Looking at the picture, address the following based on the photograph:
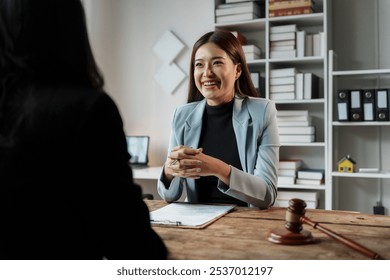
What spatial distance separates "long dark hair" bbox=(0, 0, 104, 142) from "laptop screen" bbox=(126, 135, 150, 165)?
2.86 m

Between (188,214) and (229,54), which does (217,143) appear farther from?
(188,214)

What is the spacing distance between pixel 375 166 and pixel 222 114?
1821mm

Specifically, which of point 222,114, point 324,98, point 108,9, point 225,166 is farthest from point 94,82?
point 108,9

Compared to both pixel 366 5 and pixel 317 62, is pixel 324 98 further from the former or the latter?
pixel 366 5

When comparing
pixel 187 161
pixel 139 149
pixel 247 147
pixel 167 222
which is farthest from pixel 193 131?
pixel 139 149

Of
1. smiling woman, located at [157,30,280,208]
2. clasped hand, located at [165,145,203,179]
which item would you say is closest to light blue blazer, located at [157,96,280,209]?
smiling woman, located at [157,30,280,208]

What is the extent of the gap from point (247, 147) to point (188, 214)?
46cm

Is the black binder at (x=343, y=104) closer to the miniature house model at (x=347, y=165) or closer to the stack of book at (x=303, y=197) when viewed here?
the miniature house model at (x=347, y=165)

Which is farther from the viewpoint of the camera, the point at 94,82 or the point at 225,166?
the point at 225,166

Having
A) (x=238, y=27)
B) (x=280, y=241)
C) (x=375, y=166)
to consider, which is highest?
(x=238, y=27)

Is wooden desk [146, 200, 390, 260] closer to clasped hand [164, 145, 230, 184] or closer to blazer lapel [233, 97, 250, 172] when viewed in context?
clasped hand [164, 145, 230, 184]

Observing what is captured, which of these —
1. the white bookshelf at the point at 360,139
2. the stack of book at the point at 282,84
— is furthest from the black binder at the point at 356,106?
the stack of book at the point at 282,84

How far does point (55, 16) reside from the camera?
67 cm

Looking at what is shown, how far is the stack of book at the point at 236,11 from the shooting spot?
3117 millimetres
